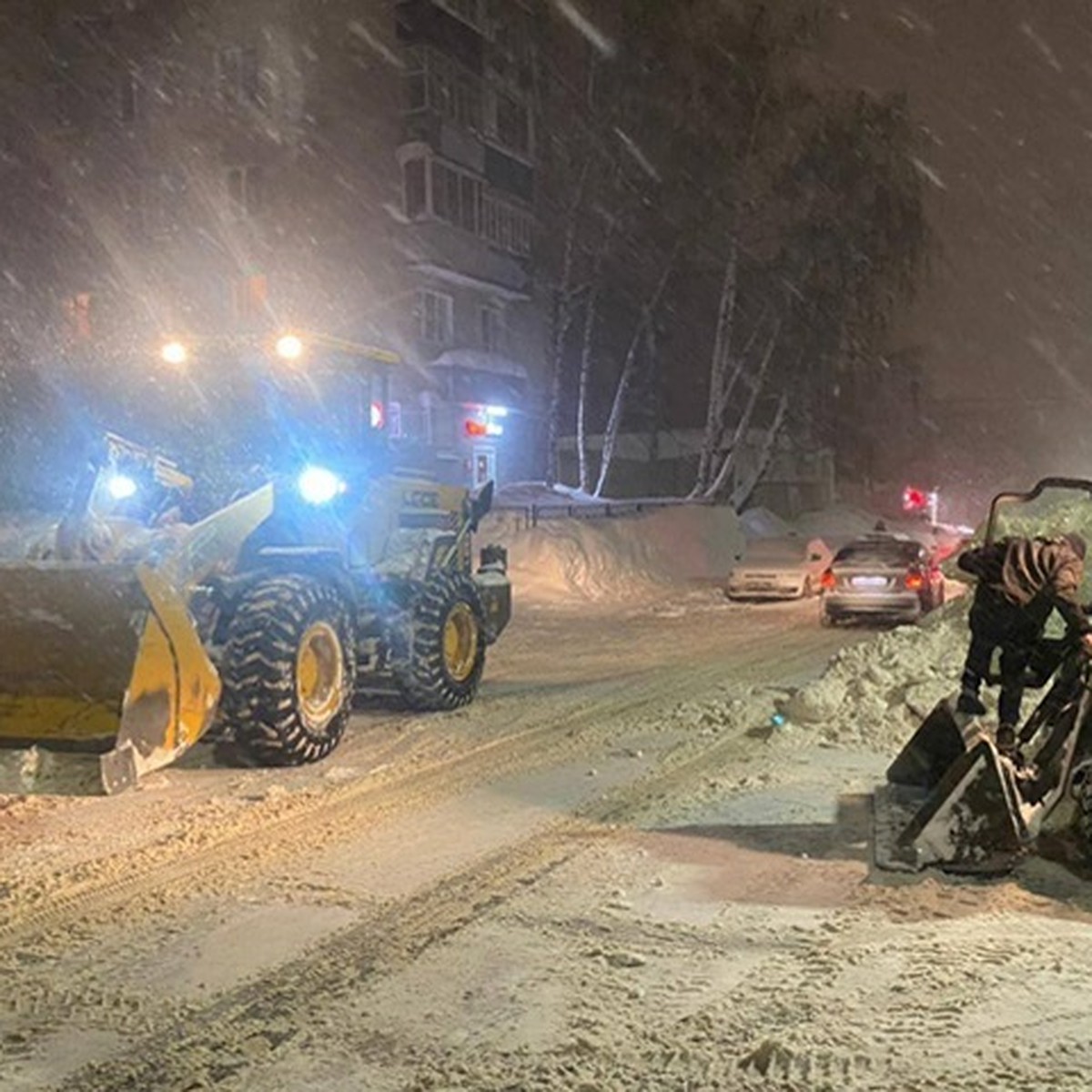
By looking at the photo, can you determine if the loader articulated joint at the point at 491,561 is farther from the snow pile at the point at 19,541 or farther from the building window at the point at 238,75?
the building window at the point at 238,75

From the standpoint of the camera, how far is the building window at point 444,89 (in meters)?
32.3

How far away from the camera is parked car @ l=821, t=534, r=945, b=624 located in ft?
61.9

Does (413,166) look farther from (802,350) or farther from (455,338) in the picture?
(802,350)

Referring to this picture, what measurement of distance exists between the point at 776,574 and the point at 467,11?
63.9 feet

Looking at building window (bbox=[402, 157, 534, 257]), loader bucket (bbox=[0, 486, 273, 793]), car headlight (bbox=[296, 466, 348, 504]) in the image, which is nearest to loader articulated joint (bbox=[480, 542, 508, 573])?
car headlight (bbox=[296, 466, 348, 504])

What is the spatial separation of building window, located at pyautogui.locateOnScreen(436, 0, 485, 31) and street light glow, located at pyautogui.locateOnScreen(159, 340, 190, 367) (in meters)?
26.1

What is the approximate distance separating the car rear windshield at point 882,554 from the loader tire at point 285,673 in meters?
12.0

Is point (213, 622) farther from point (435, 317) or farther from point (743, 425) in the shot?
point (743, 425)

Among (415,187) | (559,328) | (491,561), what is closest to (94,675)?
(491,561)

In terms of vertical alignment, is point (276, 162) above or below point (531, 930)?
above

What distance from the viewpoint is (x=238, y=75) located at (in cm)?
3142

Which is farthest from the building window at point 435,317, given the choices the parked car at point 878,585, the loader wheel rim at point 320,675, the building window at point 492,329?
the loader wheel rim at point 320,675

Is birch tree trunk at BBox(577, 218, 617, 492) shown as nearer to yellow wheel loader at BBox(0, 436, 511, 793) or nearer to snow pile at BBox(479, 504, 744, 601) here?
snow pile at BBox(479, 504, 744, 601)

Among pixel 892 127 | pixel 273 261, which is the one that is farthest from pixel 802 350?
pixel 273 261
